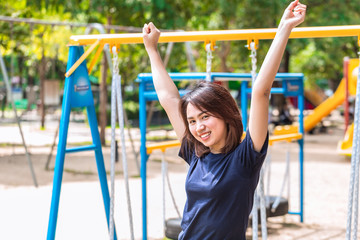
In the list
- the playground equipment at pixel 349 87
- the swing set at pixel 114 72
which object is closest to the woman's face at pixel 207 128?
the swing set at pixel 114 72

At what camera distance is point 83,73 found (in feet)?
11.5

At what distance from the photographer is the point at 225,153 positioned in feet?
6.32

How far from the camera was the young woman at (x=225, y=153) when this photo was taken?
185 cm

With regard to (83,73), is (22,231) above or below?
below

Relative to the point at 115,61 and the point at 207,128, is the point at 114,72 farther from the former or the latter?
the point at 207,128

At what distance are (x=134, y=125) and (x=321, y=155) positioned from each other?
25.0 ft

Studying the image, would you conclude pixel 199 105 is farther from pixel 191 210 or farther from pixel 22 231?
pixel 22 231

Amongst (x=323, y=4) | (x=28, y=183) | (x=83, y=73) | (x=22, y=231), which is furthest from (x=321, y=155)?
(x=83, y=73)

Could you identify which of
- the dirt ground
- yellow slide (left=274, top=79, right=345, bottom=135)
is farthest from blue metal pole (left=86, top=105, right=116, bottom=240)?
yellow slide (left=274, top=79, right=345, bottom=135)

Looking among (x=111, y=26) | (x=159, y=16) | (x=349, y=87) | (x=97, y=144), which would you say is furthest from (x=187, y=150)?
(x=349, y=87)

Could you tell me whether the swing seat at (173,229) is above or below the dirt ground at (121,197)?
above

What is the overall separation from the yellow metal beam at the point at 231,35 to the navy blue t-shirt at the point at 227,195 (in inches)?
53.8

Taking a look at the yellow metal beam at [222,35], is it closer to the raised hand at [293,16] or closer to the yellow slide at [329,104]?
the raised hand at [293,16]

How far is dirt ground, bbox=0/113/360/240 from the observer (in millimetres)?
5411
